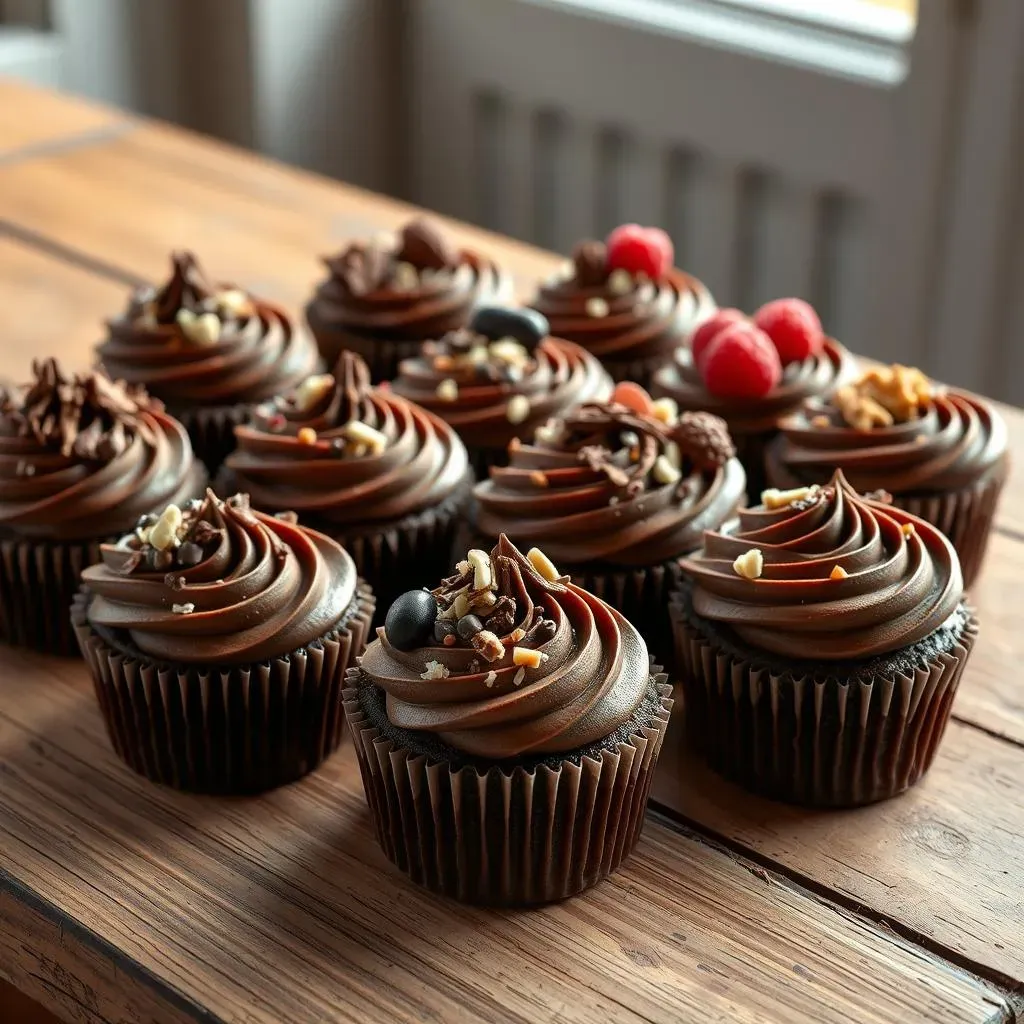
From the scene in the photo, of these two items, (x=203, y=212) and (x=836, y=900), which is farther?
(x=203, y=212)

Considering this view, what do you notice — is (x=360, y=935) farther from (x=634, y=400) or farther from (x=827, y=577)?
(x=634, y=400)

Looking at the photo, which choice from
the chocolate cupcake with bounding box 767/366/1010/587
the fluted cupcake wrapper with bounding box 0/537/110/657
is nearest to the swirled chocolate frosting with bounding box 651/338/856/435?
the chocolate cupcake with bounding box 767/366/1010/587

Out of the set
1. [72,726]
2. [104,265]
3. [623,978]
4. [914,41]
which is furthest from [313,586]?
[914,41]

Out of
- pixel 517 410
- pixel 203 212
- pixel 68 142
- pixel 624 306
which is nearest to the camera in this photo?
pixel 517 410

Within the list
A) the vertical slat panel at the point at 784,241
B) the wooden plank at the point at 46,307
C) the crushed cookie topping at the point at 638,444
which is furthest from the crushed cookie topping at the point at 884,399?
the vertical slat panel at the point at 784,241

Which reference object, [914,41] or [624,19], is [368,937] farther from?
[624,19]

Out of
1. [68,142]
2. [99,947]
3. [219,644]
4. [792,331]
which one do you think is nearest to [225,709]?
[219,644]

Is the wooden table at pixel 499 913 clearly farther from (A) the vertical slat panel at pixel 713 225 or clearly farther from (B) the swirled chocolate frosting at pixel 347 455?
(A) the vertical slat panel at pixel 713 225
